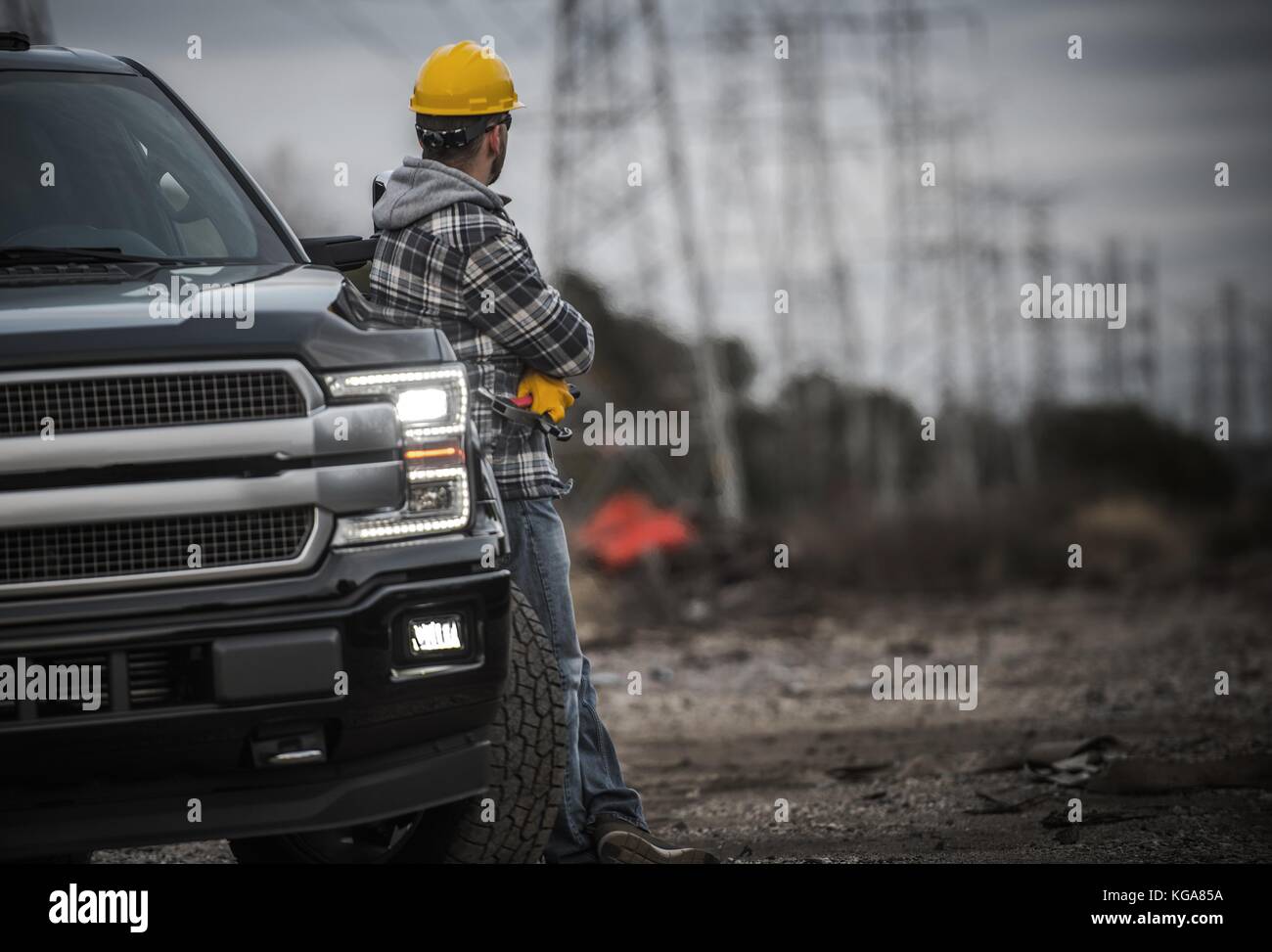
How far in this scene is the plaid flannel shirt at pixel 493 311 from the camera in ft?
16.4

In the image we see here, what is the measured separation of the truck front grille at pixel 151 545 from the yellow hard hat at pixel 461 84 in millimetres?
1742

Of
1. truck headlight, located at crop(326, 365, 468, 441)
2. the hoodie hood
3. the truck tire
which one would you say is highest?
the hoodie hood

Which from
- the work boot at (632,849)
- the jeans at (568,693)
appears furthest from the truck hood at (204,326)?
the work boot at (632,849)

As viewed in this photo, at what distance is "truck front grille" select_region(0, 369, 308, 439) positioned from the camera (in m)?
3.78

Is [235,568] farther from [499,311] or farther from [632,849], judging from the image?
[632,849]

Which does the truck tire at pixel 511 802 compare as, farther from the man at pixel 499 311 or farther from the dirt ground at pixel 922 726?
the dirt ground at pixel 922 726

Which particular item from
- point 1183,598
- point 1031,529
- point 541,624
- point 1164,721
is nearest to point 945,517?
point 1031,529

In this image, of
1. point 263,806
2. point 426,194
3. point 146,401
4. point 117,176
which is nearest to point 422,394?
point 146,401

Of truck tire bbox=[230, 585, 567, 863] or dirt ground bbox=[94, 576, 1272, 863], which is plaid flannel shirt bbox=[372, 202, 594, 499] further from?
dirt ground bbox=[94, 576, 1272, 863]

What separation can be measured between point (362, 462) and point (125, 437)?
0.53 metres

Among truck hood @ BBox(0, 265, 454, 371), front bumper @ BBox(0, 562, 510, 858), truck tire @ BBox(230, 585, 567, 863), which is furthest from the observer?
truck tire @ BBox(230, 585, 567, 863)

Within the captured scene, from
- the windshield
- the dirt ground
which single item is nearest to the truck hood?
the windshield

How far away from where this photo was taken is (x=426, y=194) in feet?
16.8

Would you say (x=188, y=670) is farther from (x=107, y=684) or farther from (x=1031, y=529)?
(x=1031, y=529)
